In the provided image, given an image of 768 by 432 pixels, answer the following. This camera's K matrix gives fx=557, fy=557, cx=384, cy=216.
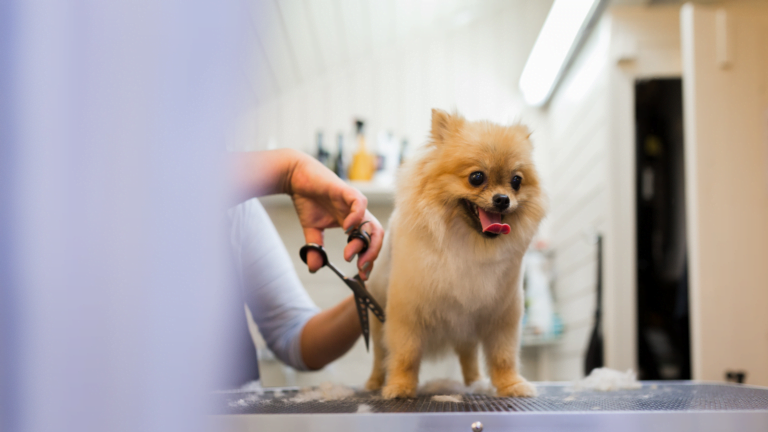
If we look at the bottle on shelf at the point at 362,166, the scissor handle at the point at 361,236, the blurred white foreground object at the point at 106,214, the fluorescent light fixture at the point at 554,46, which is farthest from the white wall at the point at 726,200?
the blurred white foreground object at the point at 106,214

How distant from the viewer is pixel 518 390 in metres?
0.93

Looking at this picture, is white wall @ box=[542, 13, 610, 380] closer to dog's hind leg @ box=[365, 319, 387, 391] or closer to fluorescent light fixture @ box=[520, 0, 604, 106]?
fluorescent light fixture @ box=[520, 0, 604, 106]

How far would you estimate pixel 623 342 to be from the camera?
2713 mm

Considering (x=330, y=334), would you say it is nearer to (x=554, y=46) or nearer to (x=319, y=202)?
(x=319, y=202)

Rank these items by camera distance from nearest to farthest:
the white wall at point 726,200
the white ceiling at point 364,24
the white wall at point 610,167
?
the white wall at point 726,200, the white ceiling at point 364,24, the white wall at point 610,167

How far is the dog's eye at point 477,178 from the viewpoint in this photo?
2.92 ft

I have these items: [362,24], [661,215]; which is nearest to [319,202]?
[362,24]

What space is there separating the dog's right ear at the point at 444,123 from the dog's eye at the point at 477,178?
0.08 metres

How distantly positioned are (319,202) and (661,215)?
285cm

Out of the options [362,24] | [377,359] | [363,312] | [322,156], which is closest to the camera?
[363,312]

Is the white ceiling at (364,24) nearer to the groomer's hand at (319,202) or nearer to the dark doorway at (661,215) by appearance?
the dark doorway at (661,215)

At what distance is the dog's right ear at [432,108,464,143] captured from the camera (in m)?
0.91

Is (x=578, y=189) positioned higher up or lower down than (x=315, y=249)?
higher up

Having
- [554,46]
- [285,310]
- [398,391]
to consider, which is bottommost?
[398,391]
